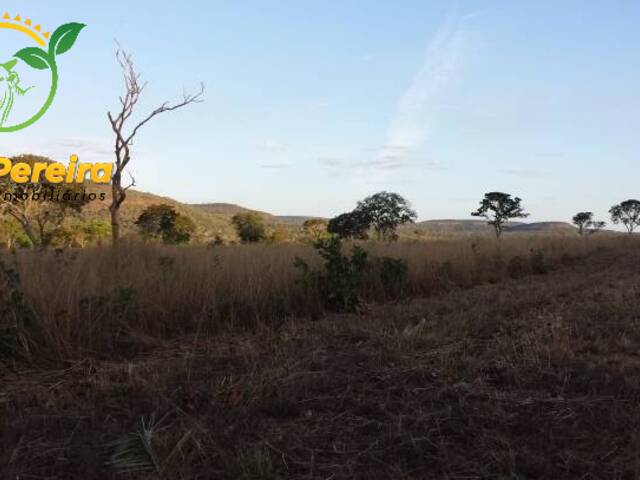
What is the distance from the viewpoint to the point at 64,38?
368 inches

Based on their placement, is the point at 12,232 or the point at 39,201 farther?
the point at 39,201

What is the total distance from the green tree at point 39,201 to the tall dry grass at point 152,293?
8701mm

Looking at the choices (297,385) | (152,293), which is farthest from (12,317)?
(297,385)

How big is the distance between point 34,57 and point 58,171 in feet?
31.5

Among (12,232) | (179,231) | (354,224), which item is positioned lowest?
(12,232)

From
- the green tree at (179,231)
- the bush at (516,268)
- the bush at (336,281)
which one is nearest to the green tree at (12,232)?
the green tree at (179,231)

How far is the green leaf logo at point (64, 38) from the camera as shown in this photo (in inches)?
367

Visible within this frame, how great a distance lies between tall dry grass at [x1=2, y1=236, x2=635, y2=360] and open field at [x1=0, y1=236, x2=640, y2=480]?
3 cm

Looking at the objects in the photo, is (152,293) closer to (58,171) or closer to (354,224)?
(58,171)

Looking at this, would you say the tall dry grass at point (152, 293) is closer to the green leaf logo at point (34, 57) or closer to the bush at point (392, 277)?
the bush at point (392, 277)

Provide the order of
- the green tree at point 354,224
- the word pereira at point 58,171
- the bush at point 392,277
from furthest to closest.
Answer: the green tree at point 354,224, the word pereira at point 58,171, the bush at point 392,277

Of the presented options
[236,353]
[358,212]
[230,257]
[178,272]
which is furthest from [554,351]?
[358,212]

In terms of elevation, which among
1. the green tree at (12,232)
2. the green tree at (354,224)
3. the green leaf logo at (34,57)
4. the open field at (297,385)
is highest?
the green leaf logo at (34,57)

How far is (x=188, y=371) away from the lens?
389 cm
